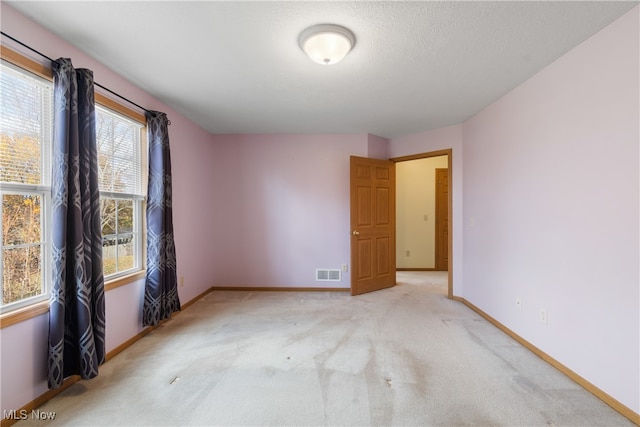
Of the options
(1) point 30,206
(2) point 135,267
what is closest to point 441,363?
(2) point 135,267

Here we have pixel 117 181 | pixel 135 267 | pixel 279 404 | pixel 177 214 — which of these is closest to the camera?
pixel 279 404

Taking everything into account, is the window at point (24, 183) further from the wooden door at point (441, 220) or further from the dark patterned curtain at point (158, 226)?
the wooden door at point (441, 220)

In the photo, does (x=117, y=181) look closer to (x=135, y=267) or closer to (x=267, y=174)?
(x=135, y=267)

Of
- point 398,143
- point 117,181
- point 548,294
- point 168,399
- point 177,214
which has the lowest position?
point 168,399

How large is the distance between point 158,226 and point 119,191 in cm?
47

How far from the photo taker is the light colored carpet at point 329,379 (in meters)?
1.62

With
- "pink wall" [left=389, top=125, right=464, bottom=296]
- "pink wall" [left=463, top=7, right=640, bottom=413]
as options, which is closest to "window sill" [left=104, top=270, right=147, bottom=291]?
"pink wall" [left=463, top=7, right=640, bottom=413]

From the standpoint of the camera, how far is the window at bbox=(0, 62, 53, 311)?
62.9 inches

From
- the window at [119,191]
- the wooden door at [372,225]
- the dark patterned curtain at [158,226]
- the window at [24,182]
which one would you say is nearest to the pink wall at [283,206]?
the wooden door at [372,225]

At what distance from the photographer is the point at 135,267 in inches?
106

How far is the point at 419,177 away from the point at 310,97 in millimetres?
3635

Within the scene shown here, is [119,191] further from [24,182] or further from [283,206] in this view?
[283,206]

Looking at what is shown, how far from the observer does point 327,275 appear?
4.19m

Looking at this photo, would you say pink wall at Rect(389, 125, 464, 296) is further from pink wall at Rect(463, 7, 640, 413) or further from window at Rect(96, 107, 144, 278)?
window at Rect(96, 107, 144, 278)
